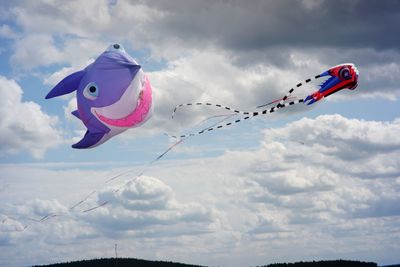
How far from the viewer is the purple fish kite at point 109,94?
4091 centimetres

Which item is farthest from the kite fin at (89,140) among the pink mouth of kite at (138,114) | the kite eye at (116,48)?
the kite eye at (116,48)

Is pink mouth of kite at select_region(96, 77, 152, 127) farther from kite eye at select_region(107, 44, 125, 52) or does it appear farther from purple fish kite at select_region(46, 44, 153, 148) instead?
kite eye at select_region(107, 44, 125, 52)

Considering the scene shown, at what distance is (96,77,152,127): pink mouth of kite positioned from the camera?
42.2 m

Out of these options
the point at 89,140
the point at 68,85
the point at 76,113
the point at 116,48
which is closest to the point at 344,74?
the point at 116,48

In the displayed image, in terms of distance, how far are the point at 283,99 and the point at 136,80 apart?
10.7m

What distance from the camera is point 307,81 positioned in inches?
1455

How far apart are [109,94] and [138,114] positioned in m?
2.81

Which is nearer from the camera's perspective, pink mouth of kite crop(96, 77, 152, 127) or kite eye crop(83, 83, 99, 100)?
kite eye crop(83, 83, 99, 100)

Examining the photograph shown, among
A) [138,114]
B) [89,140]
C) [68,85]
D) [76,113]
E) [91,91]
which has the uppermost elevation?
[68,85]

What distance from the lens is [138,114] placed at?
42.6 m

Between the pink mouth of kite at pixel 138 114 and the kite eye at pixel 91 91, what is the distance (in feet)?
5.12

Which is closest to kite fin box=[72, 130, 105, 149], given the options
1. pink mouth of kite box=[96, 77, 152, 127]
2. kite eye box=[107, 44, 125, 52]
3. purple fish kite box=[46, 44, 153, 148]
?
purple fish kite box=[46, 44, 153, 148]

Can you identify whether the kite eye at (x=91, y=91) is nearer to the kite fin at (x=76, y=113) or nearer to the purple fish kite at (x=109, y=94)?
the purple fish kite at (x=109, y=94)

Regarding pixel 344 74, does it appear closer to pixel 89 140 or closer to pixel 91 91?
pixel 91 91
